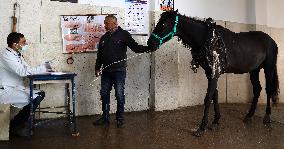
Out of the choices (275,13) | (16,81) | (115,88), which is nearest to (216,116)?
(115,88)

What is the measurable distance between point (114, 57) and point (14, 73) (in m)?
1.52

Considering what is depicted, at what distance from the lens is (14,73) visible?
5.00 meters

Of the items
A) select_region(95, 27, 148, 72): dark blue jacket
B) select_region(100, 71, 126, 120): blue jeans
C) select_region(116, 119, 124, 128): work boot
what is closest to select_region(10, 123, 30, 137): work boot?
select_region(100, 71, 126, 120): blue jeans

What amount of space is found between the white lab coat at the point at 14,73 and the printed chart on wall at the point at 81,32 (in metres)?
1.17

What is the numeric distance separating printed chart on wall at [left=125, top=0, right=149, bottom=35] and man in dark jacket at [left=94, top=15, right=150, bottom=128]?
99 centimetres

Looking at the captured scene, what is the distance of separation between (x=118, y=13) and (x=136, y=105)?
5.89ft

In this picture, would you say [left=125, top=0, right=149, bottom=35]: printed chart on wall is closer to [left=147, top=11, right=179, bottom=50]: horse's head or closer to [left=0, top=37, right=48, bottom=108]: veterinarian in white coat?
[left=147, top=11, right=179, bottom=50]: horse's head

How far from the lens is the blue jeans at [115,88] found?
554 cm

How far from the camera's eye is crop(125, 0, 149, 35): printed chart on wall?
650 cm

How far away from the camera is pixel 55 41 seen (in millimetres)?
5969

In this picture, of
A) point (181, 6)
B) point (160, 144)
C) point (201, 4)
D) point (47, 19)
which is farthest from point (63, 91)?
point (201, 4)

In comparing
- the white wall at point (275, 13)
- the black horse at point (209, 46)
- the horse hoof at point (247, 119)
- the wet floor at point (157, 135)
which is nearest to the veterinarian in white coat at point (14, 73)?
the wet floor at point (157, 135)

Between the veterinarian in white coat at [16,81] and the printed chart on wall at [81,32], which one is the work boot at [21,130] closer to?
the veterinarian in white coat at [16,81]

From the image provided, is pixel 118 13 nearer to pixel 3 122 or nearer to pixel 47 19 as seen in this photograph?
pixel 47 19
